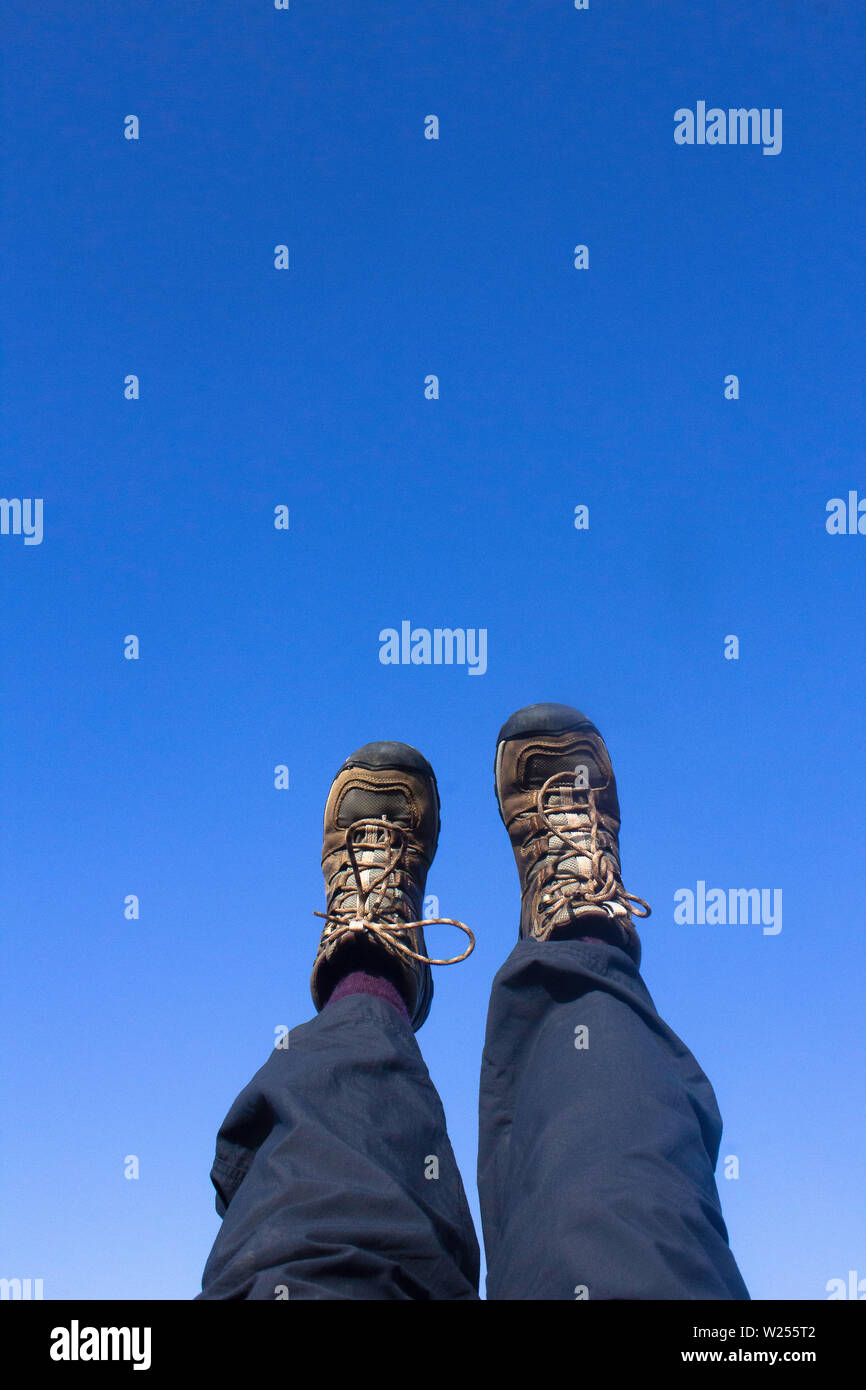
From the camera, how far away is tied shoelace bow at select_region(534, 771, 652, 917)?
6.60 feet

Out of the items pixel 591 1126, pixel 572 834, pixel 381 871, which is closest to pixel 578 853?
pixel 572 834

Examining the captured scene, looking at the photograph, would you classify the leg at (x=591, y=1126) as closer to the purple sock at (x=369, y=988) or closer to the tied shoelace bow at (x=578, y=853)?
the tied shoelace bow at (x=578, y=853)

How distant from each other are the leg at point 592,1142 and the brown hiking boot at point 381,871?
405 mm

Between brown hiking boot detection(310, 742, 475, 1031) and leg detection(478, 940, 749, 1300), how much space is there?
405 mm

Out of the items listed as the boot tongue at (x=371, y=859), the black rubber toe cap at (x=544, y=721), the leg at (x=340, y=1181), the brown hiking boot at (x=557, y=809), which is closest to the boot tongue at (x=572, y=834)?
the brown hiking boot at (x=557, y=809)

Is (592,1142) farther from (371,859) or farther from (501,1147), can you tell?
(371,859)

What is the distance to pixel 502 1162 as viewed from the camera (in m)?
1.45

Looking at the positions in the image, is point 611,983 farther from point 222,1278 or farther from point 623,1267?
point 222,1278

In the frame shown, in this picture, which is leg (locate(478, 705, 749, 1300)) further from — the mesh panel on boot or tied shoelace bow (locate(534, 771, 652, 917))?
the mesh panel on boot

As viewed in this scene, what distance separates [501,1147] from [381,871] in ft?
2.90

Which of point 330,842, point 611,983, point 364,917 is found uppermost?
point 330,842
